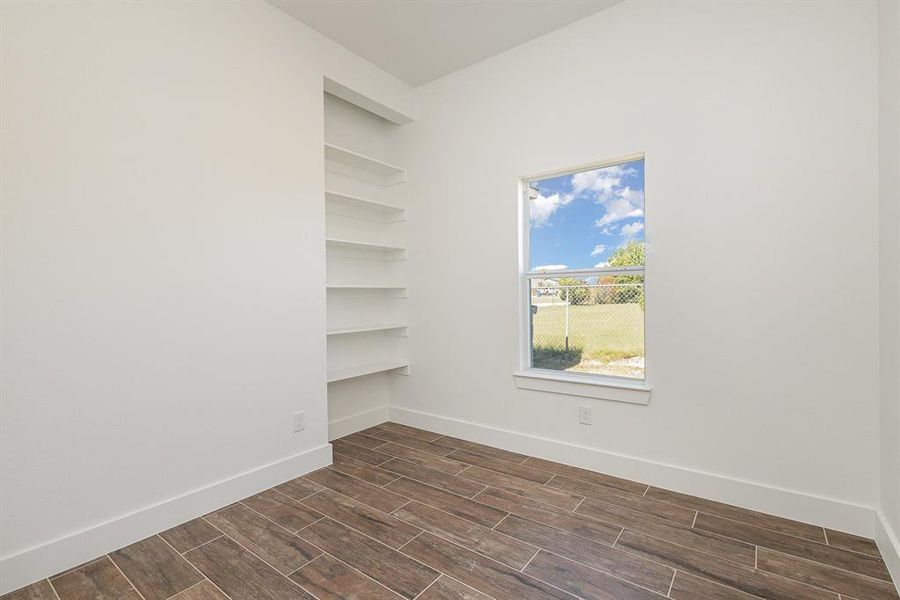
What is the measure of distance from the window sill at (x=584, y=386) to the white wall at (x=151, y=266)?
142 cm

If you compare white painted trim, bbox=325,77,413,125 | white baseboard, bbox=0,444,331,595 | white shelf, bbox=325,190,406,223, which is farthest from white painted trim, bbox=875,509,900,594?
white painted trim, bbox=325,77,413,125

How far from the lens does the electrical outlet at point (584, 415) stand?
2.75 m

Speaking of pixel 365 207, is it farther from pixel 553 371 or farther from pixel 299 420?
pixel 553 371

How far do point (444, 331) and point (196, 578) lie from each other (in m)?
2.15

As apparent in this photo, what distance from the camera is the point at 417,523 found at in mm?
2139

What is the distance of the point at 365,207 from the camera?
142 inches

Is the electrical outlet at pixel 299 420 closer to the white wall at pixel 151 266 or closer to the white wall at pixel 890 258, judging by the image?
the white wall at pixel 151 266

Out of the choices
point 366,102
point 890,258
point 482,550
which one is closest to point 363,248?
point 366,102

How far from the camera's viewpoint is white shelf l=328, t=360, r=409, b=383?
10.3 ft

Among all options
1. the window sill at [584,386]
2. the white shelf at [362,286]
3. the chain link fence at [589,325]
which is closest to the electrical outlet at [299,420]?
the white shelf at [362,286]

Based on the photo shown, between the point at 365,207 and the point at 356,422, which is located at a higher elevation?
the point at 365,207

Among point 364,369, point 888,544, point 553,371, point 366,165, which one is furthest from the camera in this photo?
point 366,165

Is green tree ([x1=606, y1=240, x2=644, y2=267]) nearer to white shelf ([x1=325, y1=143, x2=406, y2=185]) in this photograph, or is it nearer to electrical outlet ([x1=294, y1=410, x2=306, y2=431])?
white shelf ([x1=325, y1=143, x2=406, y2=185])

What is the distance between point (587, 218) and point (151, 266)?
8.12ft
